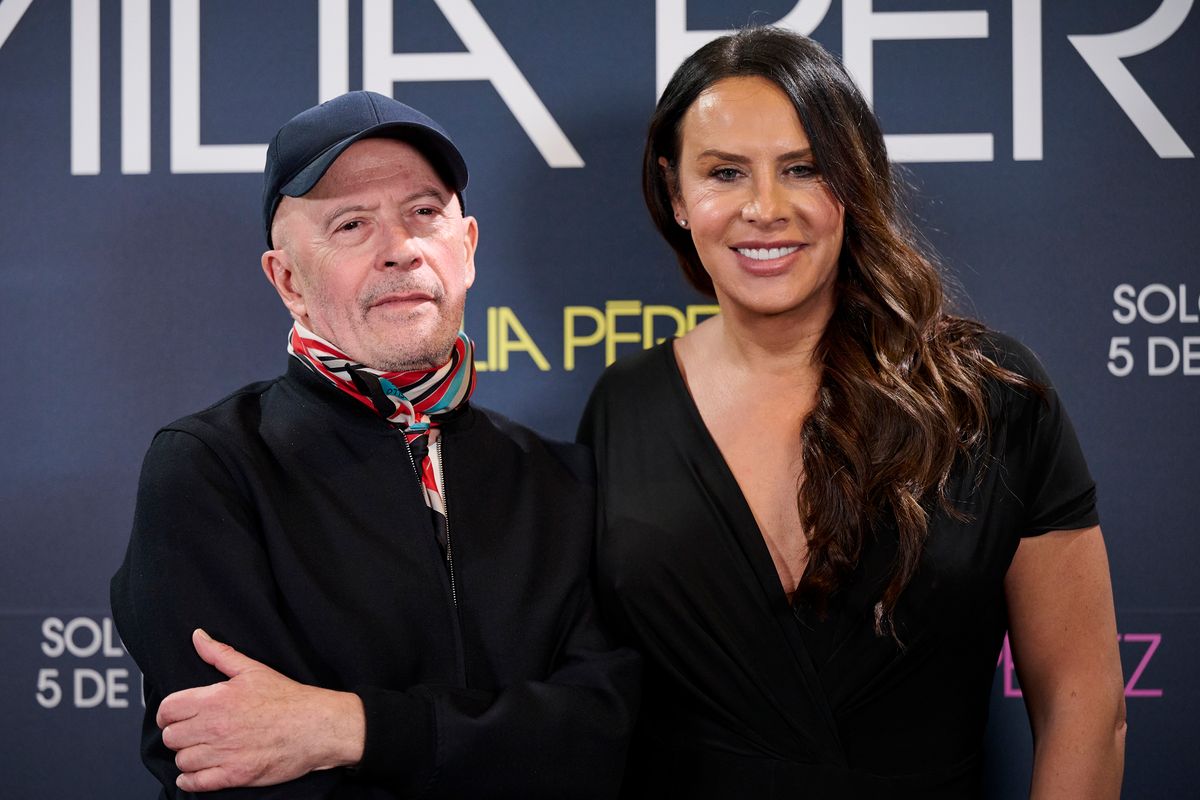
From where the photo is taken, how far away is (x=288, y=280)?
1.84 m

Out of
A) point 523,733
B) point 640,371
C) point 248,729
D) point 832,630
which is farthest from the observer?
point 640,371

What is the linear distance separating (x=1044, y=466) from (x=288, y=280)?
4.00ft

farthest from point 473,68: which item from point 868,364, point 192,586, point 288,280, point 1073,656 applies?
point 1073,656

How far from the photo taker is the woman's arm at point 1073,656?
189 cm

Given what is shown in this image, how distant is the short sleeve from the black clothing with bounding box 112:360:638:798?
2.22 ft

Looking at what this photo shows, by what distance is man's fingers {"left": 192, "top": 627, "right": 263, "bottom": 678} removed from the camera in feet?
5.07

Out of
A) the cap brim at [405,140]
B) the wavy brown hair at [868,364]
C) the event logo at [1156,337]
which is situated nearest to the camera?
the cap brim at [405,140]

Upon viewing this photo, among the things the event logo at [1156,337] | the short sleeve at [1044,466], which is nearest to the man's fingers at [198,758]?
the short sleeve at [1044,466]

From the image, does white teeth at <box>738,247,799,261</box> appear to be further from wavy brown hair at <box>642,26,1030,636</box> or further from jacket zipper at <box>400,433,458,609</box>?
jacket zipper at <box>400,433,458,609</box>

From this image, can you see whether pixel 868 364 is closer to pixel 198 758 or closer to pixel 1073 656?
pixel 1073 656

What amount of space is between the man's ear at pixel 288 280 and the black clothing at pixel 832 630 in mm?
588

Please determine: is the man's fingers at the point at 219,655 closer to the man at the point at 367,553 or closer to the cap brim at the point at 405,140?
the man at the point at 367,553

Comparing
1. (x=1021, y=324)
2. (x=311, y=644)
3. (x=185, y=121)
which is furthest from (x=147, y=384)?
(x=1021, y=324)

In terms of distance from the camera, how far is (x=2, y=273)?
246cm
